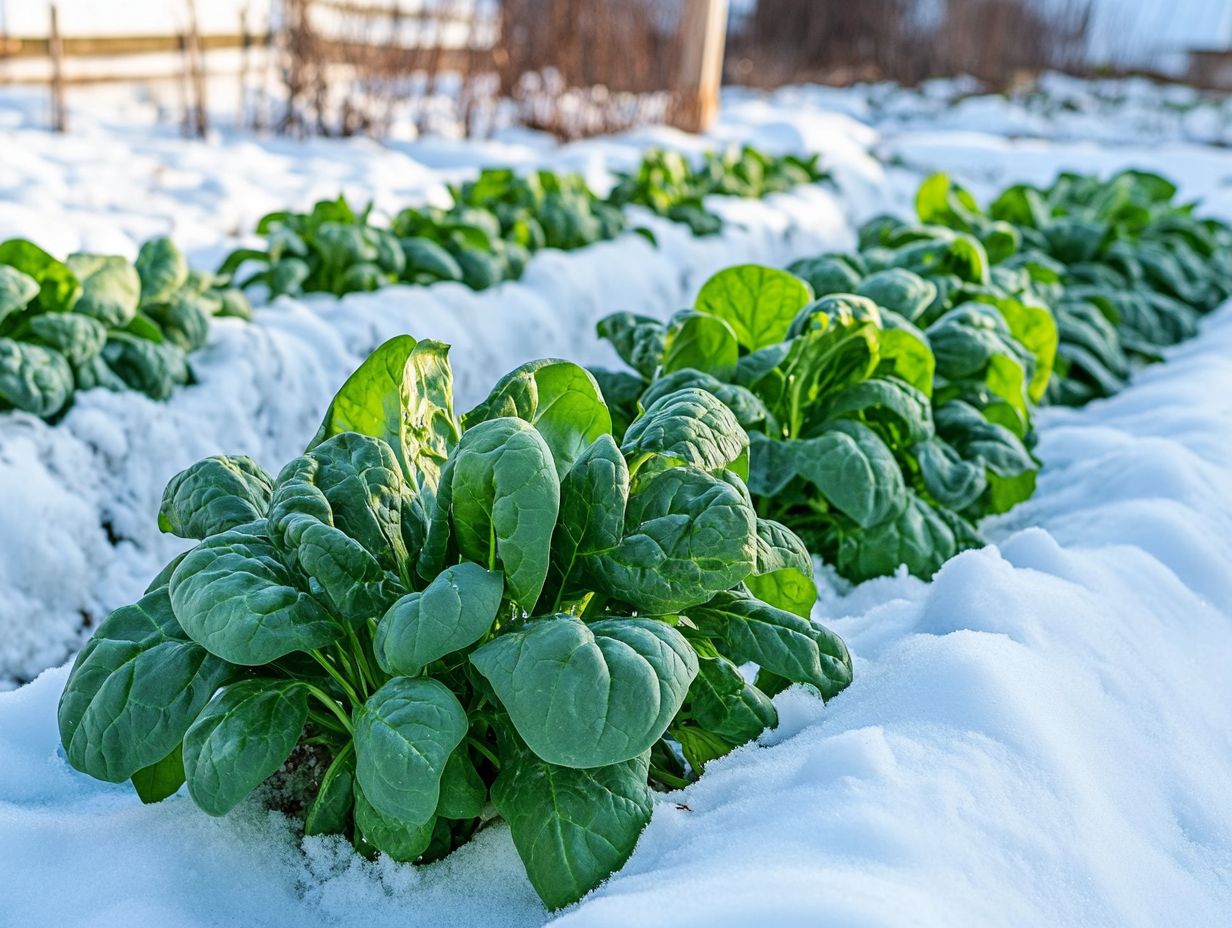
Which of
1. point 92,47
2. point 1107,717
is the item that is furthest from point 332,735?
point 92,47

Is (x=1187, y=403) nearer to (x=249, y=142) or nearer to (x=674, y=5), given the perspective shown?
(x=249, y=142)

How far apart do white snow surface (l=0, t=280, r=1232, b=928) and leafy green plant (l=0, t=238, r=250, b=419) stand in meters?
0.88

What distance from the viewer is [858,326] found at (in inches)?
86.0

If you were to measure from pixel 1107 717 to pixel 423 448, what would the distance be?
0.97 meters

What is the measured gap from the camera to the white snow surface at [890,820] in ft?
3.90

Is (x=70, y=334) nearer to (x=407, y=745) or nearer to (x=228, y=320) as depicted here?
(x=228, y=320)

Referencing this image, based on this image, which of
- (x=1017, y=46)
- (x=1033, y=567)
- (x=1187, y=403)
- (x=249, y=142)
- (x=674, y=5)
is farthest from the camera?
(x=1017, y=46)

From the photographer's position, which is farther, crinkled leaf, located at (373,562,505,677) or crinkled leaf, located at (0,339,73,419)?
crinkled leaf, located at (0,339,73,419)

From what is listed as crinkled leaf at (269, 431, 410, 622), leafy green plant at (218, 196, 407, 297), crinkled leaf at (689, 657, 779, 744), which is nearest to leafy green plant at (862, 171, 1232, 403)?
leafy green plant at (218, 196, 407, 297)

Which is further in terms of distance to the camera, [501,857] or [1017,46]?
[1017,46]

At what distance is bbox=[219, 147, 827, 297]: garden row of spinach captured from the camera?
138 inches

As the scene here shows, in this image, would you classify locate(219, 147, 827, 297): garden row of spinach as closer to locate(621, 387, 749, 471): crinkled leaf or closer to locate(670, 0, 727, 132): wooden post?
locate(621, 387, 749, 471): crinkled leaf

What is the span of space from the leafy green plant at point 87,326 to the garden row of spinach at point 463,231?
0.55 m

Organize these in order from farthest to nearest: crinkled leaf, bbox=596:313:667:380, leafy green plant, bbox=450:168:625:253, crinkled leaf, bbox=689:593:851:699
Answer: leafy green plant, bbox=450:168:625:253
crinkled leaf, bbox=596:313:667:380
crinkled leaf, bbox=689:593:851:699
